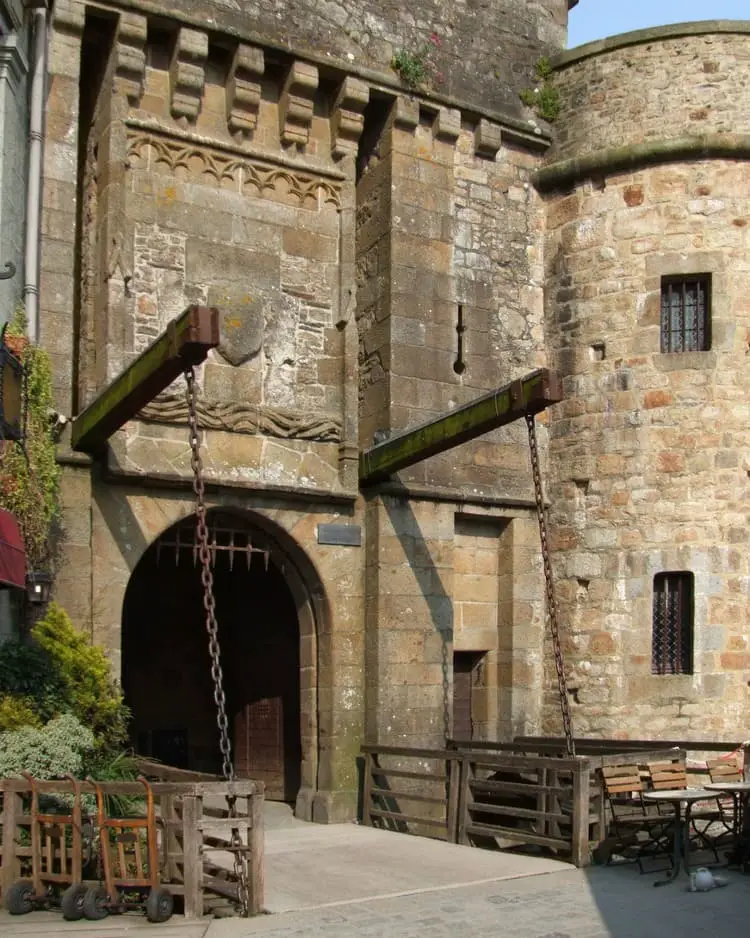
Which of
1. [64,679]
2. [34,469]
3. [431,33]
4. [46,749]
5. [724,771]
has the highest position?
[431,33]

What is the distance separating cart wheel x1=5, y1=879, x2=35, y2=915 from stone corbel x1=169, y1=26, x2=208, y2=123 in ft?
22.9

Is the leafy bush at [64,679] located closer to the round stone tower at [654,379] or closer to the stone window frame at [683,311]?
the round stone tower at [654,379]

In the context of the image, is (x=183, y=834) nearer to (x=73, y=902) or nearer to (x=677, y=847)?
(x=73, y=902)

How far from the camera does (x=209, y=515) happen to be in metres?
12.2

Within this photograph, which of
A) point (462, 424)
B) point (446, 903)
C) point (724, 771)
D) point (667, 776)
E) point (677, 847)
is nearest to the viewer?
point (446, 903)

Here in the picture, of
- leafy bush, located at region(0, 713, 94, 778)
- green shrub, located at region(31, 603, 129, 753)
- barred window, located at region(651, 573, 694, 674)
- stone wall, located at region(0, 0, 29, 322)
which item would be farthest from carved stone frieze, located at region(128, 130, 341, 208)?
leafy bush, located at region(0, 713, 94, 778)

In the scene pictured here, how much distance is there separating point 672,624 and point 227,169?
19.4 feet

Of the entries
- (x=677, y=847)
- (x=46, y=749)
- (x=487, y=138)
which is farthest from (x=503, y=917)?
(x=487, y=138)

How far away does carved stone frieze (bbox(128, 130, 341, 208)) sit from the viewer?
12.0 m

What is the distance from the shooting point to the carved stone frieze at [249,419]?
11609 millimetres

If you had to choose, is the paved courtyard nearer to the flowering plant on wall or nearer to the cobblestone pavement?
the cobblestone pavement

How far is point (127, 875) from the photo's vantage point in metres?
7.94

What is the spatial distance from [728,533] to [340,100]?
544 centimetres

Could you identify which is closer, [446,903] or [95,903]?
[95,903]
